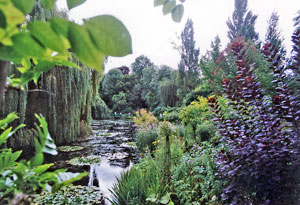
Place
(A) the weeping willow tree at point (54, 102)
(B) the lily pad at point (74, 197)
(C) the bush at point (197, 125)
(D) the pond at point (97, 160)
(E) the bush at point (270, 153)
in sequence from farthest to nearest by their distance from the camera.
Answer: (C) the bush at point (197, 125) → (A) the weeping willow tree at point (54, 102) → (D) the pond at point (97, 160) → (B) the lily pad at point (74, 197) → (E) the bush at point (270, 153)

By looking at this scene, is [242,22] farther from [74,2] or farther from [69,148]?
[74,2]

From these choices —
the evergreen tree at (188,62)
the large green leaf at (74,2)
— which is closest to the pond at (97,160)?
the large green leaf at (74,2)

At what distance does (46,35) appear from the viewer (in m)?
0.12

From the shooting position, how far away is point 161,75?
19.5m

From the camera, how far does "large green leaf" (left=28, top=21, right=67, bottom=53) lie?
116mm

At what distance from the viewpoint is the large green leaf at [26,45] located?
0.38 feet

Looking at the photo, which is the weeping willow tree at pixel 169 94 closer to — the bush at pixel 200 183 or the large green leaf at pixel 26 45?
the bush at pixel 200 183

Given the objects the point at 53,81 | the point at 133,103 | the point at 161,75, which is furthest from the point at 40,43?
the point at 133,103

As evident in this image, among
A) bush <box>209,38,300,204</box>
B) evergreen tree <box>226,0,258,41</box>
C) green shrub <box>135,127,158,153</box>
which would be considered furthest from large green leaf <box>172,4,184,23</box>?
evergreen tree <box>226,0,258,41</box>

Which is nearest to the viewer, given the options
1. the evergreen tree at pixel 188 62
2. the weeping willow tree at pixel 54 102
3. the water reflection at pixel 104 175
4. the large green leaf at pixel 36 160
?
the large green leaf at pixel 36 160

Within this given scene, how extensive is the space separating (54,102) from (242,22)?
1180cm

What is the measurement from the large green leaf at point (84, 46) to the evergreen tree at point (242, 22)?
38.8ft

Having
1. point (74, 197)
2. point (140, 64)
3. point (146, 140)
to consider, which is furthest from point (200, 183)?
point (140, 64)

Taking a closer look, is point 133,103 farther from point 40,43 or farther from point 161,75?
point 40,43
